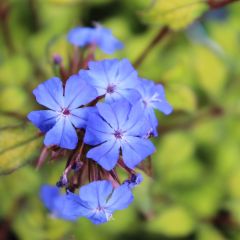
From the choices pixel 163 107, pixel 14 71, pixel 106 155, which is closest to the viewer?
pixel 106 155

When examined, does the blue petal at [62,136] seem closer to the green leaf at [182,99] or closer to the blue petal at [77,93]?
the blue petal at [77,93]

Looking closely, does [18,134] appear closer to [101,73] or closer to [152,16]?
[101,73]

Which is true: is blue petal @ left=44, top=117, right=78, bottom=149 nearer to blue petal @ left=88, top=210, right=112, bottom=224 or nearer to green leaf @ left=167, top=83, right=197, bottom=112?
blue petal @ left=88, top=210, right=112, bottom=224

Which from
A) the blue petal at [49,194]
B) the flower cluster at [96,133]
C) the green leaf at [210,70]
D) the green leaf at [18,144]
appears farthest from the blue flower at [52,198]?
the green leaf at [210,70]

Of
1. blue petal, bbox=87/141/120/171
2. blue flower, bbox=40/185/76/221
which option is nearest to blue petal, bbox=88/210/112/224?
blue petal, bbox=87/141/120/171

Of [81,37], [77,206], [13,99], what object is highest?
[81,37]

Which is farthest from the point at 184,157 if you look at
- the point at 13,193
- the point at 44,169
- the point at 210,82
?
the point at 13,193

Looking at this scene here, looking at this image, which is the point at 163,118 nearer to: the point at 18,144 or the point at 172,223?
the point at 172,223

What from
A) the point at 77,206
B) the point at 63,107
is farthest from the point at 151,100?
the point at 77,206
